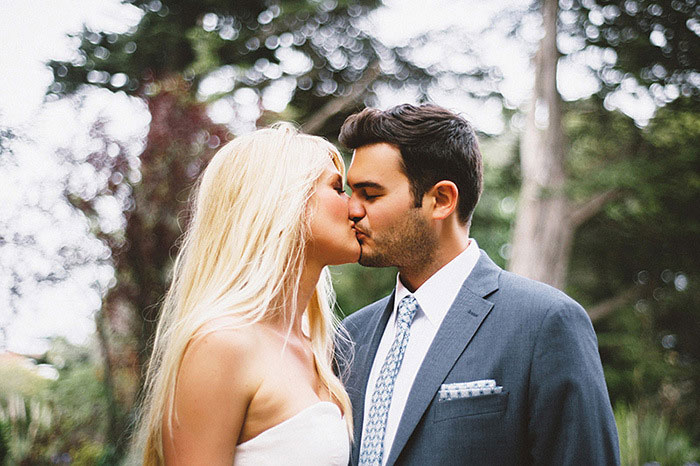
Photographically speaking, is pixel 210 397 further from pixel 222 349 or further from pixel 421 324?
pixel 421 324

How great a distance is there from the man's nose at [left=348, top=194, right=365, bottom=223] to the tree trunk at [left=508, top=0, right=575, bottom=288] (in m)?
6.99

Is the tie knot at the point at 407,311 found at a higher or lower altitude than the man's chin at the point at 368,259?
lower

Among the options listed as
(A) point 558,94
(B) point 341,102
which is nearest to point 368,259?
(A) point 558,94

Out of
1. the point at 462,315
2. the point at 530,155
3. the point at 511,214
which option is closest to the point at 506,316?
the point at 462,315

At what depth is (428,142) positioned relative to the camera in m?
2.84

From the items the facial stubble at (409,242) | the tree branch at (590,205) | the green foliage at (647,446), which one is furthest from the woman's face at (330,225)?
the tree branch at (590,205)

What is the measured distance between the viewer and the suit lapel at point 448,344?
2385 mm

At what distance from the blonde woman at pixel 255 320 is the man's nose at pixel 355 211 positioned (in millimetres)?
31

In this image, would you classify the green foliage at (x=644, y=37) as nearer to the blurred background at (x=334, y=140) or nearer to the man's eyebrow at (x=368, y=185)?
the blurred background at (x=334, y=140)

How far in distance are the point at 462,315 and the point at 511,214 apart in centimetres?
1211

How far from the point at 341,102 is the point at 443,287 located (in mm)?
8787

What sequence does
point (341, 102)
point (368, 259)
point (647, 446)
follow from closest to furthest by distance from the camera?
1. point (368, 259)
2. point (647, 446)
3. point (341, 102)

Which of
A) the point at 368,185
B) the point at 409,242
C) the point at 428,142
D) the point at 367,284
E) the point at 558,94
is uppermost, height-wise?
the point at 558,94

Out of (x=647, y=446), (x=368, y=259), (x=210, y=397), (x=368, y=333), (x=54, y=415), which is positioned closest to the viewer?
(x=210, y=397)
